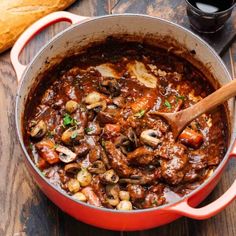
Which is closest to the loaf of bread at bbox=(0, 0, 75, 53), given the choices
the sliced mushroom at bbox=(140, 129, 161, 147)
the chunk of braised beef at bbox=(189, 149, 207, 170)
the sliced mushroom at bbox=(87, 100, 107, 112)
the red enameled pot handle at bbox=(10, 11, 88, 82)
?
the red enameled pot handle at bbox=(10, 11, 88, 82)

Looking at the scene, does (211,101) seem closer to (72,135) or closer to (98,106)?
(98,106)

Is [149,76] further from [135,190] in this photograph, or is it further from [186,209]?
[186,209]

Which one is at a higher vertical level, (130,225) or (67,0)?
(67,0)

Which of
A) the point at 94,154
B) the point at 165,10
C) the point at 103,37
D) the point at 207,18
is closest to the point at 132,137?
the point at 94,154

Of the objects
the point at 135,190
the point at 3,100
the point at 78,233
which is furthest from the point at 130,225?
the point at 3,100

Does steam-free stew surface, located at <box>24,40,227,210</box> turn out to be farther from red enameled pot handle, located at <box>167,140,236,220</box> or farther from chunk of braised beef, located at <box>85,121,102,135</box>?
red enameled pot handle, located at <box>167,140,236,220</box>

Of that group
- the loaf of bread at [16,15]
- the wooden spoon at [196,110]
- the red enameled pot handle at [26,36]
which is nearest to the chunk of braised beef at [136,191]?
the wooden spoon at [196,110]

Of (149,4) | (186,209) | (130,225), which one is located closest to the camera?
(186,209)

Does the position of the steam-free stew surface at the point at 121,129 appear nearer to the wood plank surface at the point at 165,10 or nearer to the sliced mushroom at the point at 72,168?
the sliced mushroom at the point at 72,168
